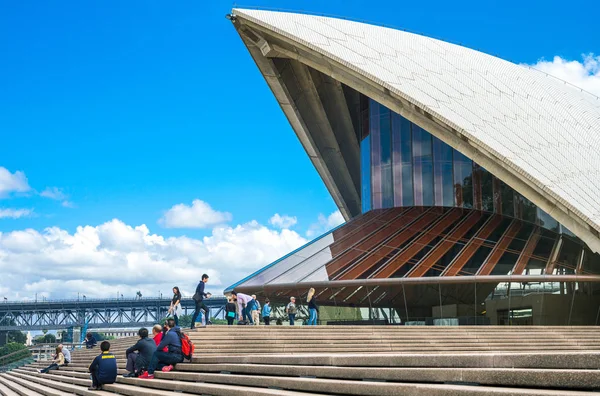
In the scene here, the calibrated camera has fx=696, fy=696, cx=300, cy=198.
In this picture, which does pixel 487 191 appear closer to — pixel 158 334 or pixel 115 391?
pixel 158 334

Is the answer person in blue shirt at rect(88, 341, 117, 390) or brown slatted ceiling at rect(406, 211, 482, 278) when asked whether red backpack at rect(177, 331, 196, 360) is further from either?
brown slatted ceiling at rect(406, 211, 482, 278)

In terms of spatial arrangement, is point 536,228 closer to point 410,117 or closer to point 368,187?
point 410,117

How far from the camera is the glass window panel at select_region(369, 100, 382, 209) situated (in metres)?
34.1

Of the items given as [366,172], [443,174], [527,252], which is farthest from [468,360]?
[366,172]

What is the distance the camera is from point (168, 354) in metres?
12.5

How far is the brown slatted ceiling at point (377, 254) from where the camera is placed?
80.7 ft

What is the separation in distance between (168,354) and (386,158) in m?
23.0

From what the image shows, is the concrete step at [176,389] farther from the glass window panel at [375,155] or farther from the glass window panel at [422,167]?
the glass window panel at [375,155]

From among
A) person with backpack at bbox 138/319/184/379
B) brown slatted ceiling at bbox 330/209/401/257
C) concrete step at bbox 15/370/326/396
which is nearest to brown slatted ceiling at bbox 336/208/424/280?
brown slatted ceiling at bbox 330/209/401/257

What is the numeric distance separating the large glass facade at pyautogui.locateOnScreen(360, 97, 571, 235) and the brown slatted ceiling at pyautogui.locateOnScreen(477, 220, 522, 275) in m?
0.98

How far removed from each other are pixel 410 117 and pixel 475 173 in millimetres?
6160

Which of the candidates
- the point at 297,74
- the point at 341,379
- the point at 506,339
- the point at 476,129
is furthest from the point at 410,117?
the point at 341,379

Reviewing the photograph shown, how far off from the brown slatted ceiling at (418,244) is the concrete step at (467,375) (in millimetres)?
15245

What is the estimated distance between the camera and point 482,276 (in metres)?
23.0
